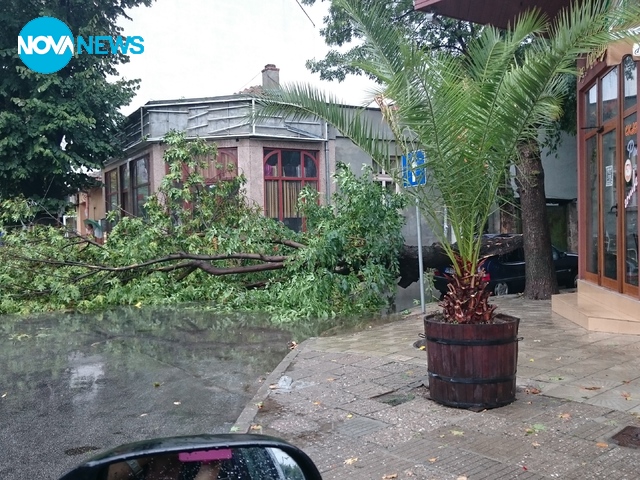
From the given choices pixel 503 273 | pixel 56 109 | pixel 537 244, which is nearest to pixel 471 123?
pixel 537 244

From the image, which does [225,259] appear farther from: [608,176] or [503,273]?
[608,176]

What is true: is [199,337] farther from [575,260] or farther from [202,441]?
[575,260]

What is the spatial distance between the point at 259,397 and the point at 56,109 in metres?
15.9

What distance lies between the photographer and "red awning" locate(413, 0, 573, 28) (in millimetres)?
10539

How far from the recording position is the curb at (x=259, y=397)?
563 cm

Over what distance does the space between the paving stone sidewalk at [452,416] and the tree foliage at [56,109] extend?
14438 mm

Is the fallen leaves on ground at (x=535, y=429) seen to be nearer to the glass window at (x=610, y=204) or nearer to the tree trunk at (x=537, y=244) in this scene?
the glass window at (x=610, y=204)

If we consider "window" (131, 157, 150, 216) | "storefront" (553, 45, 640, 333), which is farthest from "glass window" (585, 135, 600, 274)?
"window" (131, 157, 150, 216)

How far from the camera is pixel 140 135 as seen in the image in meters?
22.1

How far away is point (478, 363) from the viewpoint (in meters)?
5.65

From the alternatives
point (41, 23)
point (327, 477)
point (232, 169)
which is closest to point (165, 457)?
point (327, 477)

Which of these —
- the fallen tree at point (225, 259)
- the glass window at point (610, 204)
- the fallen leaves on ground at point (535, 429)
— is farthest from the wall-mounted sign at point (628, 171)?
the fallen leaves on ground at point (535, 429)

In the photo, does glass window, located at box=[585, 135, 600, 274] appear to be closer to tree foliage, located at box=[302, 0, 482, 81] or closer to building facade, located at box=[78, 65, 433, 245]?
tree foliage, located at box=[302, 0, 482, 81]

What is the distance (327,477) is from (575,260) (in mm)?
13287
